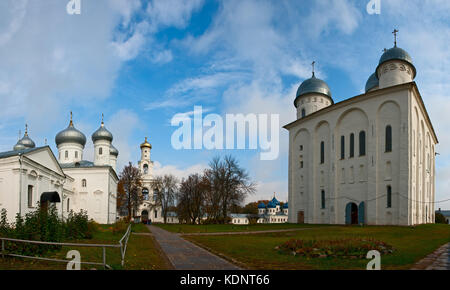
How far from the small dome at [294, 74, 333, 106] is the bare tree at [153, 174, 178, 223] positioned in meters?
30.5

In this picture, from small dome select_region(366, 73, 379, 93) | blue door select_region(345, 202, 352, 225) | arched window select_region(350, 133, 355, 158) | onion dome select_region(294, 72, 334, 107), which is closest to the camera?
blue door select_region(345, 202, 352, 225)

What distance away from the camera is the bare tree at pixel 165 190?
63625 mm

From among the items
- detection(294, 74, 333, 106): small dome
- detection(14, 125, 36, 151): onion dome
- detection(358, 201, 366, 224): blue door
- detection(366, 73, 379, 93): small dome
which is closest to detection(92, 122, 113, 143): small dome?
detection(14, 125, 36, 151): onion dome

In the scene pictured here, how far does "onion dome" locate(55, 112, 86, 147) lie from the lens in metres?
44.7

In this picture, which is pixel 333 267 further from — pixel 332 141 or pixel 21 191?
pixel 332 141

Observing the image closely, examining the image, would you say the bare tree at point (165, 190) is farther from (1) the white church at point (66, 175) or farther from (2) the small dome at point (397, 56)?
(2) the small dome at point (397, 56)

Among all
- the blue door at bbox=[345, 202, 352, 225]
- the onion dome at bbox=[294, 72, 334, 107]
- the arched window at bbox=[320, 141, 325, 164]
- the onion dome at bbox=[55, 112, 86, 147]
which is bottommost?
the blue door at bbox=[345, 202, 352, 225]

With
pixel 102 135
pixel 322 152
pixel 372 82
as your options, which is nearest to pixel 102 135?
pixel 102 135

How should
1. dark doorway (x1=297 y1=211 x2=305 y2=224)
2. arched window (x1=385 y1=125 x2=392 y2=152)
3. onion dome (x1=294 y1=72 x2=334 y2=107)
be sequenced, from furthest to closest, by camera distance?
onion dome (x1=294 y1=72 x2=334 y2=107) → dark doorway (x1=297 y1=211 x2=305 y2=224) → arched window (x1=385 y1=125 x2=392 y2=152)

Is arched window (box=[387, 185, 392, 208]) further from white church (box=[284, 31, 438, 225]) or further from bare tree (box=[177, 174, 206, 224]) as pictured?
bare tree (box=[177, 174, 206, 224])

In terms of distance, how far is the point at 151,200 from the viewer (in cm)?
6869

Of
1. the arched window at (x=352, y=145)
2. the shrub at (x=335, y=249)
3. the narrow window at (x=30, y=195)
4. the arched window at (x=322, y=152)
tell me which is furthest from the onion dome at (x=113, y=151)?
the shrub at (x=335, y=249)
